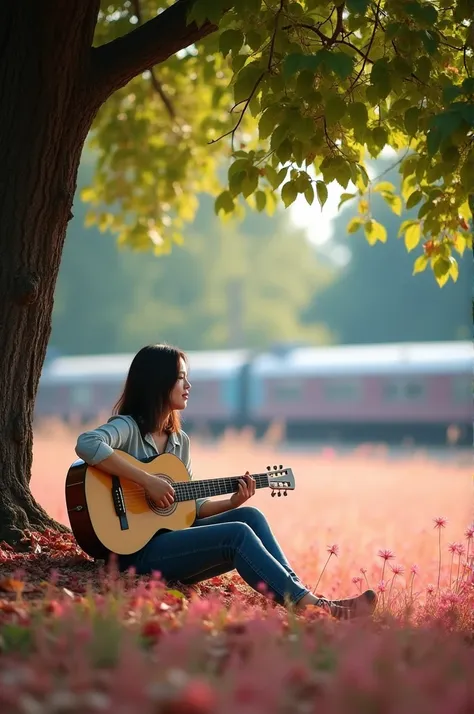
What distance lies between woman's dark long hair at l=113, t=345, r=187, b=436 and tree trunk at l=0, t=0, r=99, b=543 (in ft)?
2.10

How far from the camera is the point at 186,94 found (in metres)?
9.96

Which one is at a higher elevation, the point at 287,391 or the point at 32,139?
the point at 32,139

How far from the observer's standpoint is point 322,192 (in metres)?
4.71

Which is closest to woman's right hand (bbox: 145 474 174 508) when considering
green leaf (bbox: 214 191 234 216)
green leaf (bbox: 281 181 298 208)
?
green leaf (bbox: 281 181 298 208)

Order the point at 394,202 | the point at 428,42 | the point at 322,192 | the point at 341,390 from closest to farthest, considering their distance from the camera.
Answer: the point at 428,42 → the point at 322,192 → the point at 394,202 → the point at 341,390

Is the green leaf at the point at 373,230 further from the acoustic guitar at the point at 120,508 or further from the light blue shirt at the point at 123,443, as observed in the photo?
the acoustic guitar at the point at 120,508

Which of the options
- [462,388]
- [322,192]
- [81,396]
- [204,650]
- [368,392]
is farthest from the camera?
[81,396]

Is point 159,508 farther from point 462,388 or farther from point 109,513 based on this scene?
point 462,388

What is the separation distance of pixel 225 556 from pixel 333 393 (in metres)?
23.9

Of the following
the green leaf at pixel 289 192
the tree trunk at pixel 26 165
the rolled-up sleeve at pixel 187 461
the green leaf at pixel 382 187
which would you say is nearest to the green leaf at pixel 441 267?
the green leaf at pixel 382 187

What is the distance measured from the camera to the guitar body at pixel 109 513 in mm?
4273

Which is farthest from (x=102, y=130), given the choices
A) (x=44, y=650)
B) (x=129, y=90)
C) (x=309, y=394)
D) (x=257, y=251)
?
(x=257, y=251)

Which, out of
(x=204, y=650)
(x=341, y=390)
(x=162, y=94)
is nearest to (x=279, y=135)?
(x=204, y=650)

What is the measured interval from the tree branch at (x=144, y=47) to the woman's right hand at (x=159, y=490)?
83.3 inches
